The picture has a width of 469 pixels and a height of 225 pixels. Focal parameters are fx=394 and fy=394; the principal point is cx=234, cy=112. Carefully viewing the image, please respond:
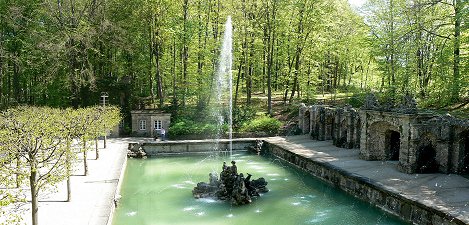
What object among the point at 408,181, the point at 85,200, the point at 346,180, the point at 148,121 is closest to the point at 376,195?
the point at 408,181

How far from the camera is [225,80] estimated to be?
3628cm

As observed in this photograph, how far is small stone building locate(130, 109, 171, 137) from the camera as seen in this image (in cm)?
3272

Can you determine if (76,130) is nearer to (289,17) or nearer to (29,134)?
(29,134)

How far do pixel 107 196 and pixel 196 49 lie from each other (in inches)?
851

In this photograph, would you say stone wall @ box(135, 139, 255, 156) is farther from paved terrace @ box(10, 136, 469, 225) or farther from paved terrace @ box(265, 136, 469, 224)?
paved terrace @ box(265, 136, 469, 224)

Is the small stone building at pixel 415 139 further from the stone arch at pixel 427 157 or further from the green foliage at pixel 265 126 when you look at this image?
the green foliage at pixel 265 126

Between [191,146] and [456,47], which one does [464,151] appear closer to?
[456,47]

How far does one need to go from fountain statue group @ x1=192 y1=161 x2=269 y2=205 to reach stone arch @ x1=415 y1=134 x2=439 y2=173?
23.8 feet

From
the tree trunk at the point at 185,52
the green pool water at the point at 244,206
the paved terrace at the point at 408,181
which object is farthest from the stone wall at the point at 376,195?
the tree trunk at the point at 185,52

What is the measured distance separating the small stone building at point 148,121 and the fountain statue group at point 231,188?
1507 cm

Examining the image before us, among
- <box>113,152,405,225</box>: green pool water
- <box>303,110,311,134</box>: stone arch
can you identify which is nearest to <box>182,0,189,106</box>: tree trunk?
<box>303,110,311,134</box>: stone arch

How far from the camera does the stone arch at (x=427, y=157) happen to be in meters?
18.3

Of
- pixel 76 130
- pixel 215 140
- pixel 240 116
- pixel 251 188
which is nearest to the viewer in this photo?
pixel 76 130

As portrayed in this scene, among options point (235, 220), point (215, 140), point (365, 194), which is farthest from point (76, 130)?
point (215, 140)
